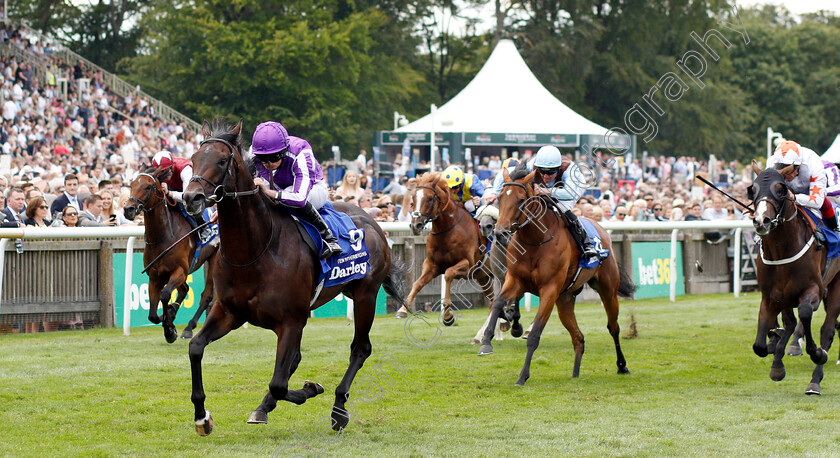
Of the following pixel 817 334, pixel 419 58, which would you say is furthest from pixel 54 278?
pixel 419 58

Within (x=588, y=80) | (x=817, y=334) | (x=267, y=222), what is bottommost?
(x=817, y=334)

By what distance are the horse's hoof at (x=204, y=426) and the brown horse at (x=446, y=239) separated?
489cm

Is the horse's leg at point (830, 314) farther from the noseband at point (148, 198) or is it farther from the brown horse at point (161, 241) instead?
the noseband at point (148, 198)

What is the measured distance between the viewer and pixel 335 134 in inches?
1281

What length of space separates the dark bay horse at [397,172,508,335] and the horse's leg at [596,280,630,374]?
2.03 metres

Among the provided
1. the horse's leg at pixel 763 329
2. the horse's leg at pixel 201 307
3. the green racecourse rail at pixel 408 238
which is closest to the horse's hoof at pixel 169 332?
the horse's leg at pixel 201 307

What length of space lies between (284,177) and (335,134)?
2669cm

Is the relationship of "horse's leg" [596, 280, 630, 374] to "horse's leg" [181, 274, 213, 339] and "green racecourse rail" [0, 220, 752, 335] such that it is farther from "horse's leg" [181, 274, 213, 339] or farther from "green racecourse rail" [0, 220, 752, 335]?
"green racecourse rail" [0, 220, 752, 335]

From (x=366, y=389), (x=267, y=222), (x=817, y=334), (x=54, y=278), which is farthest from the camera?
(x=817, y=334)

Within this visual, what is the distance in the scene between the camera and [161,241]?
9.09 meters

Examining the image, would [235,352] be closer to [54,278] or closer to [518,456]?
[54,278]

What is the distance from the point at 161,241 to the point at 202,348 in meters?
3.91

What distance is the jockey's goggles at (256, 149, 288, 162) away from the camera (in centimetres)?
581

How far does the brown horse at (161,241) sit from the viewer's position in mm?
8797
